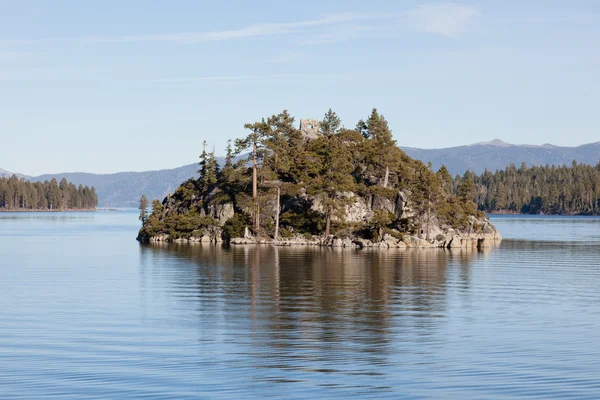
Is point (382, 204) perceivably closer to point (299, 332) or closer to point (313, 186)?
point (313, 186)

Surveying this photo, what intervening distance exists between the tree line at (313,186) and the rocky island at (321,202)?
15 centimetres

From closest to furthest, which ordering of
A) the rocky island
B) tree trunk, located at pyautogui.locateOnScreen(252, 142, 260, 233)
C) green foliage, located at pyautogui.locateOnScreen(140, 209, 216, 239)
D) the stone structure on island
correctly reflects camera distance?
the rocky island < tree trunk, located at pyautogui.locateOnScreen(252, 142, 260, 233) < green foliage, located at pyautogui.locateOnScreen(140, 209, 216, 239) < the stone structure on island

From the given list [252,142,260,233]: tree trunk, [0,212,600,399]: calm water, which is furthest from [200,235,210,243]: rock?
[0,212,600,399]: calm water

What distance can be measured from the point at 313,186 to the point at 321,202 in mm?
4669

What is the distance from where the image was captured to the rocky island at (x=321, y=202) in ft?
330

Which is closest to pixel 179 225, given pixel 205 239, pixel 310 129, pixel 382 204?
pixel 205 239

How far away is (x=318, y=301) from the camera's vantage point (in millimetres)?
44219

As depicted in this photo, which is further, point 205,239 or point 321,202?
point 205,239

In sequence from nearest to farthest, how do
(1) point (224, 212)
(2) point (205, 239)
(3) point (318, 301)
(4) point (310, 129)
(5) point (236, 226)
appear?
(3) point (318, 301), (5) point (236, 226), (2) point (205, 239), (1) point (224, 212), (4) point (310, 129)

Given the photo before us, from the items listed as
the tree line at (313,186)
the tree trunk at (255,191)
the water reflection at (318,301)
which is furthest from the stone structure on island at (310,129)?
the water reflection at (318,301)

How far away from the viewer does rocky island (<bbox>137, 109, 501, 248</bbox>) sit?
3959 inches

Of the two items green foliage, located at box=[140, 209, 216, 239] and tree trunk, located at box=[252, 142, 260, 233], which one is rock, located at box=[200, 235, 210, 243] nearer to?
green foliage, located at box=[140, 209, 216, 239]

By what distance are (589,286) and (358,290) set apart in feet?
57.3

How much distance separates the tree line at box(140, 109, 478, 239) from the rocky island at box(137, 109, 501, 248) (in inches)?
5.9
